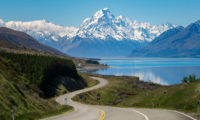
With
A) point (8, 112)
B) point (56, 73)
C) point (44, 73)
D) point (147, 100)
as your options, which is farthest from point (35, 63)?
point (8, 112)

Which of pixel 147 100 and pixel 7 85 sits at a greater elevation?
pixel 7 85

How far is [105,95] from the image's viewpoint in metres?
107

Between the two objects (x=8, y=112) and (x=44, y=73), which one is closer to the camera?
(x=8, y=112)

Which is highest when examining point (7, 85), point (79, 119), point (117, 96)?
point (7, 85)

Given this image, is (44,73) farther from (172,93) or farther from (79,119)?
(79,119)

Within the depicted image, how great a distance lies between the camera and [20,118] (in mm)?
20406

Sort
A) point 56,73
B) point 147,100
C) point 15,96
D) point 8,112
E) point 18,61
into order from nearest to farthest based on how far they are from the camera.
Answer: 1. point 8,112
2. point 15,96
3. point 147,100
4. point 18,61
5. point 56,73

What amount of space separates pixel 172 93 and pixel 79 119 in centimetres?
2566

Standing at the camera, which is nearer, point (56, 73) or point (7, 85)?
point (7, 85)

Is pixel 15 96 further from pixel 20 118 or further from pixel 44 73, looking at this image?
pixel 44 73

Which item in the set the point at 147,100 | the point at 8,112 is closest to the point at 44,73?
the point at 147,100

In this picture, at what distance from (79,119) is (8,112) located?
21.2 feet

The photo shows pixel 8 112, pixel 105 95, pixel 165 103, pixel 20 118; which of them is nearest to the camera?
pixel 20 118

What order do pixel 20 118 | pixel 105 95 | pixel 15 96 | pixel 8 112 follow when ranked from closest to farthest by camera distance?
pixel 20 118
pixel 8 112
pixel 15 96
pixel 105 95
